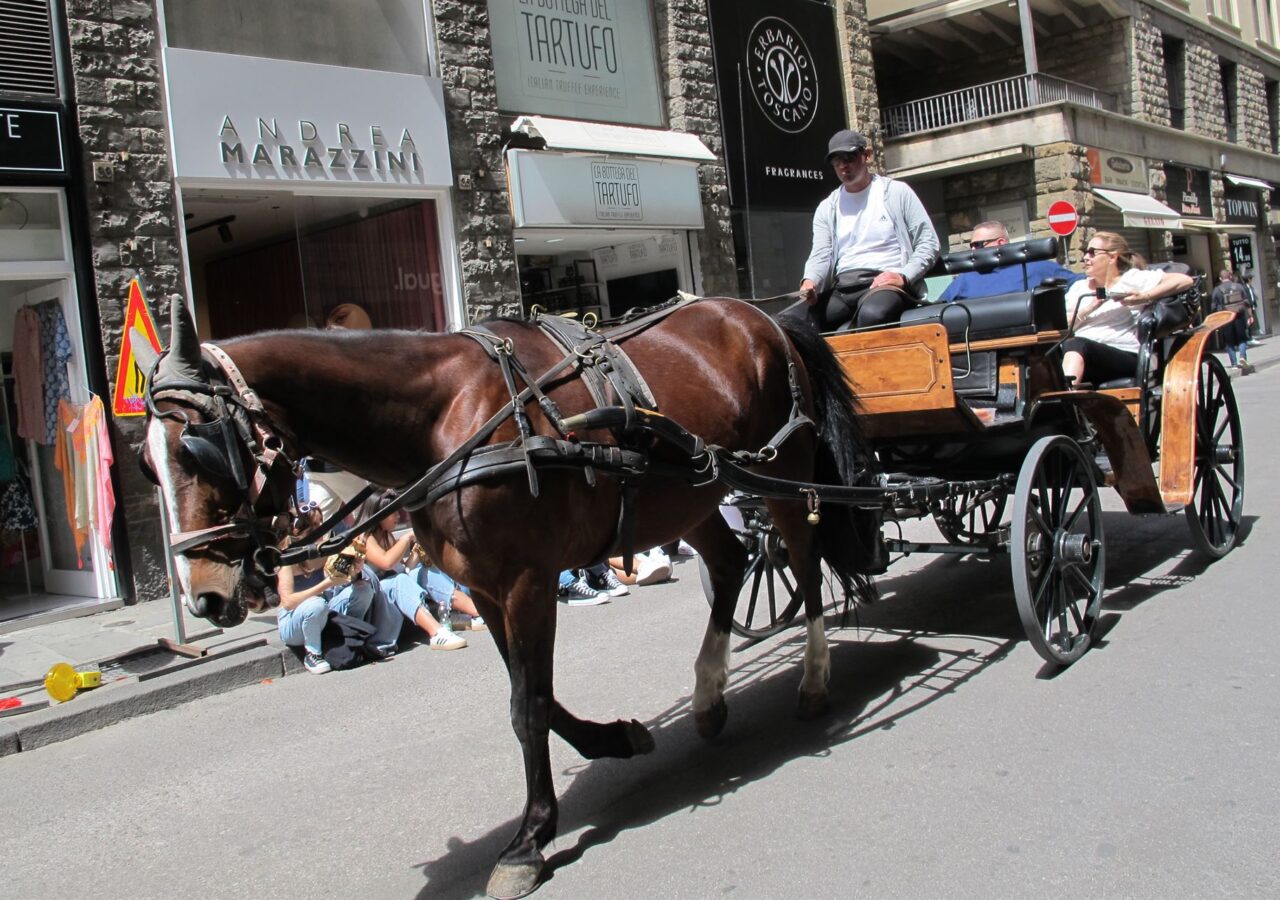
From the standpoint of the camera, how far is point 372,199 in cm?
1058

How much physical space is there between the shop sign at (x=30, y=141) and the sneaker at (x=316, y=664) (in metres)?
4.61

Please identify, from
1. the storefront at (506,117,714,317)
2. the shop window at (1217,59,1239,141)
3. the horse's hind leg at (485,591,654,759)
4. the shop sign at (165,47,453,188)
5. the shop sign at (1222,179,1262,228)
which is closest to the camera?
the horse's hind leg at (485,591,654,759)

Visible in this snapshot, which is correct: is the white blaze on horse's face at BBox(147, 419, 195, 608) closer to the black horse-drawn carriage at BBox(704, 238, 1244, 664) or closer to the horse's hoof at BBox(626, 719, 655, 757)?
the horse's hoof at BBox(626, 719, 655, 757)

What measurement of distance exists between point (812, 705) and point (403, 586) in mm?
3450

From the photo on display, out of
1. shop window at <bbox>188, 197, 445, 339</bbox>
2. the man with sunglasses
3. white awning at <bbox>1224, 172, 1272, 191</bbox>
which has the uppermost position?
white awning at <bbox>1224, 172, 1272, 191</bbox>

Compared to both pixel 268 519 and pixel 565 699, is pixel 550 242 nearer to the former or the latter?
pixel 565 699

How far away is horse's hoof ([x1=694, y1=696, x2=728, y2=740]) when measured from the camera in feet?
14.8

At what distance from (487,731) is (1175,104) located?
28517 millimetres

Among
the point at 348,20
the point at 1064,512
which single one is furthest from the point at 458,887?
the point at 348,20

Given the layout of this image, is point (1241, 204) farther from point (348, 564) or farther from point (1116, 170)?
point (348, 564)

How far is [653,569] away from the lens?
820 cm

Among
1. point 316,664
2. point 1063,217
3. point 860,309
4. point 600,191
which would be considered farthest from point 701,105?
point 316,664

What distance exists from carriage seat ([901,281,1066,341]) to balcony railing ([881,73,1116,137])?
1737cm

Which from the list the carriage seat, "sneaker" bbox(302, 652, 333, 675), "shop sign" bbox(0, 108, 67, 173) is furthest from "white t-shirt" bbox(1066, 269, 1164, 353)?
"shop sign" bbox(0, 108, 67, 173)
